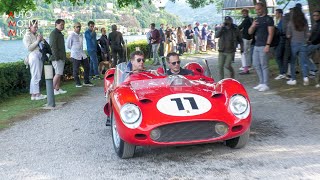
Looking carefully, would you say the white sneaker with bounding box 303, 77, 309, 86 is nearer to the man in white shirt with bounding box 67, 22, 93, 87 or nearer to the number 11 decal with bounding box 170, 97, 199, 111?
the number 11 decal with bounding box 170, 97, 199, 111

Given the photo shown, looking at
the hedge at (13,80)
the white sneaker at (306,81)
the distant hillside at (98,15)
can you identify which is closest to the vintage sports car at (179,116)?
the white sneaker at (306,81)

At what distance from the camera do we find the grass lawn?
27.5 feet

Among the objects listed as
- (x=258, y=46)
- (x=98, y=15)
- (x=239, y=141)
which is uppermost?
(x=98, y=15)

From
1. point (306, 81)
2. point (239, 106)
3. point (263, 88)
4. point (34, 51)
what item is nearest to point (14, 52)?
point (34, 51)

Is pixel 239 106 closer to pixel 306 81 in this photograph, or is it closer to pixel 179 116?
pixel 179 116

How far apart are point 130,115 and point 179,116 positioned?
0.54 m

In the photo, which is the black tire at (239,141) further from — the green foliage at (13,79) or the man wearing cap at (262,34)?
the green foliage at (13,79)

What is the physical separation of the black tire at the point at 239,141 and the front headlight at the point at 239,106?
1.02 ft

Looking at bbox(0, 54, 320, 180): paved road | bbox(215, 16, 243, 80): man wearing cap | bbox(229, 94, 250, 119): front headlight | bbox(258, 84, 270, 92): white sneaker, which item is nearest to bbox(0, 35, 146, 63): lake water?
bbox(215, 16, 243, 80): man wearing cap

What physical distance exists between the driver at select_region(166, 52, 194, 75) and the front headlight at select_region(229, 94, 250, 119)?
1.40 metres

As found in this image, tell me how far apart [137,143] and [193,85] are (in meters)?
1.16

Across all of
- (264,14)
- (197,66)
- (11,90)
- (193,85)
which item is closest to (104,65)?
(11,90)

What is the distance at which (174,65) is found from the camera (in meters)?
6.15

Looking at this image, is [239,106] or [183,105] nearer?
[183,105]
